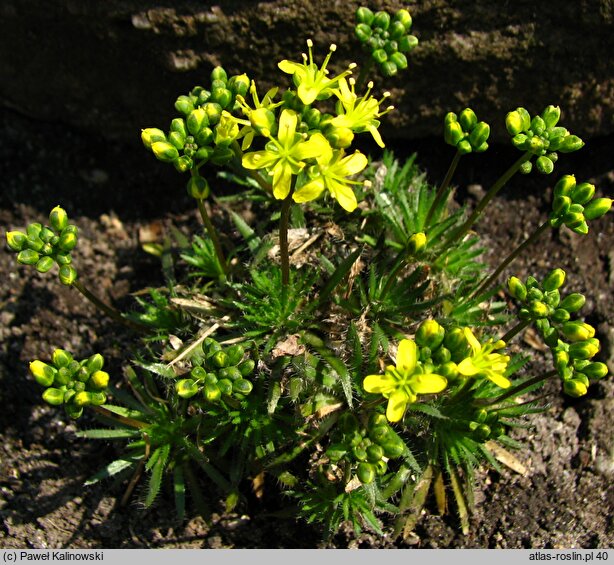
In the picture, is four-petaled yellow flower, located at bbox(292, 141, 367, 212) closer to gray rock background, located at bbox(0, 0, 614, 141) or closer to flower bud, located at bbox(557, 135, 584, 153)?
flower bud, located at bbox(557, 135, 584, 153)

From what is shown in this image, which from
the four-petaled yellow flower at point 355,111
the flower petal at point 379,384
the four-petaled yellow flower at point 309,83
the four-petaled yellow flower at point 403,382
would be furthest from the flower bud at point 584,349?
the four-petaled yellow flower at point 309,83

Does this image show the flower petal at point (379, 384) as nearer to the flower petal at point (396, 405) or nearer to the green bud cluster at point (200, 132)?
the flower petal at point (396, 405)

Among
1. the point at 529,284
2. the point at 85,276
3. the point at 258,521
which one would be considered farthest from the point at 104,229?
the point at 529,284

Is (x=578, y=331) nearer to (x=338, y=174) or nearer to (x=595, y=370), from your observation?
(x=595, y=370)

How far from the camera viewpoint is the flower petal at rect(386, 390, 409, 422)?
2.86 m

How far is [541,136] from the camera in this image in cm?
321

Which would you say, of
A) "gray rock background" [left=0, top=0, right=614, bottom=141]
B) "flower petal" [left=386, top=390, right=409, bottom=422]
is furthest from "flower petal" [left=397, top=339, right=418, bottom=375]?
"gray rock background" [left=0, top=0, right=614, bottom=141]

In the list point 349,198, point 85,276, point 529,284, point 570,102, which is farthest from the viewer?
point 85,276

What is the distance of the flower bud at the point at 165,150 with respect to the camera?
9.65ft

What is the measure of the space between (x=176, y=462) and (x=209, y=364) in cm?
97

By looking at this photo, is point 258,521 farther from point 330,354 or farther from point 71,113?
point 71,113

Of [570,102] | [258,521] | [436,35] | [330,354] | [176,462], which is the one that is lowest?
[258,521]

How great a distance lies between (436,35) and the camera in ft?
13.4

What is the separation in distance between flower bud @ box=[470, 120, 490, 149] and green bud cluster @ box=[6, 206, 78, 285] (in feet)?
6.52
